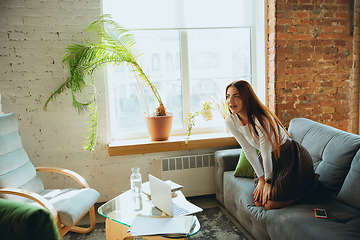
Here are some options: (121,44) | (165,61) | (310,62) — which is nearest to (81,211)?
(121,44)

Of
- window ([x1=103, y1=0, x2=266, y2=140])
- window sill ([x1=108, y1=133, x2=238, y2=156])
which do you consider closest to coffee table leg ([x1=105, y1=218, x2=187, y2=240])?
window sill ([x1=108, y1=133, x2=238, y2=156])

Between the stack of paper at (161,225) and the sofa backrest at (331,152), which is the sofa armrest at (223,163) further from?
the stack of paper at (161,225)

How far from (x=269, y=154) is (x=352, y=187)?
0.55 metres

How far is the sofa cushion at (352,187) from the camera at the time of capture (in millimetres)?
1749

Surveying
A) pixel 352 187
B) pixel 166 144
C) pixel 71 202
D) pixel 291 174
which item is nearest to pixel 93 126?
pixel 166 144

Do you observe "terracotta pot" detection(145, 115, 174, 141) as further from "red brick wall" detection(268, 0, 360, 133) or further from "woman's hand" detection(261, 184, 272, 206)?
"woman's hand" detection(261, 184, 272, 206)

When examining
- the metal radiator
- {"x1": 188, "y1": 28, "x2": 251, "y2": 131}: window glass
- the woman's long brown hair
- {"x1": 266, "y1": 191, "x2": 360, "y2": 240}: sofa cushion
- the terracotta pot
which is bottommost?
the metal radiator

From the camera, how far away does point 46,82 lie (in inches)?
110

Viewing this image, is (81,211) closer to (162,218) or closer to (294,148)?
(162,218)

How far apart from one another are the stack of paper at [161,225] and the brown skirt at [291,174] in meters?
0.68

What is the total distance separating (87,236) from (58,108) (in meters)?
1.32

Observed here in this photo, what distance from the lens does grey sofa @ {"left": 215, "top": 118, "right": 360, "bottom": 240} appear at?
1563 millimetres

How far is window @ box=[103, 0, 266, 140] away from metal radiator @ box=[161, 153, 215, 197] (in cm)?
39

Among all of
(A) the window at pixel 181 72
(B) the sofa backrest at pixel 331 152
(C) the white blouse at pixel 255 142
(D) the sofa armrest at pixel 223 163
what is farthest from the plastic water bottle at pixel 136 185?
(B) the sofa backrest at pixel 331 152
